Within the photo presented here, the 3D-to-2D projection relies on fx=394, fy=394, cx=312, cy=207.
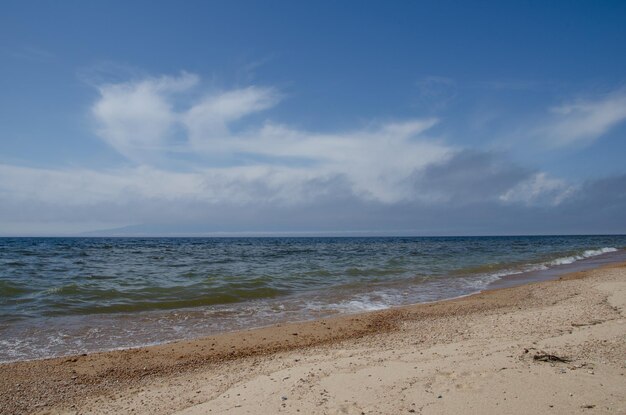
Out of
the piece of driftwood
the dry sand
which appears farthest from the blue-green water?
the piece of driftwood

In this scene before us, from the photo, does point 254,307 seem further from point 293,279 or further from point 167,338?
point 293,279

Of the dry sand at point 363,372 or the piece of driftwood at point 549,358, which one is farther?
the piece of driftwood at point 549,358

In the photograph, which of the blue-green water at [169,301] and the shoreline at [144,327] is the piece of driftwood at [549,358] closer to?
the shoreline at [144,327]

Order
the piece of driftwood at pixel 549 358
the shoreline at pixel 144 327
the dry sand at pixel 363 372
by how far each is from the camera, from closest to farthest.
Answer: the dry sand at pixel 363 372 → the piece of driftwood at pixel 549 358 → the shoreline at pixel 144 327

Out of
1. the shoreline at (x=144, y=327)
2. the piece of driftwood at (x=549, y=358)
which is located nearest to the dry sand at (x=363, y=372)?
the piece of driftwood at (x=549, y=358)

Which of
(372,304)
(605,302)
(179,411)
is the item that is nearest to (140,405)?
(179,411)

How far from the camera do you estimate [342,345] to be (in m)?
7.55

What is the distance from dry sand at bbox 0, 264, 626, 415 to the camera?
446 cm

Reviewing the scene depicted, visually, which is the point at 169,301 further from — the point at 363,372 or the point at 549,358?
the point at 549,358

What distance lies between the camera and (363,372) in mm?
5480

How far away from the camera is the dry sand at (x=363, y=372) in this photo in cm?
446

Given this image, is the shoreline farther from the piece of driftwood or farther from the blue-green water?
the piece of driftwood

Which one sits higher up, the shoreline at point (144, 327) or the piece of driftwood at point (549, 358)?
the piece of driftwood at point (549, 358)

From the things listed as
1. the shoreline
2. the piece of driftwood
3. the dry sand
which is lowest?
the shoreline
